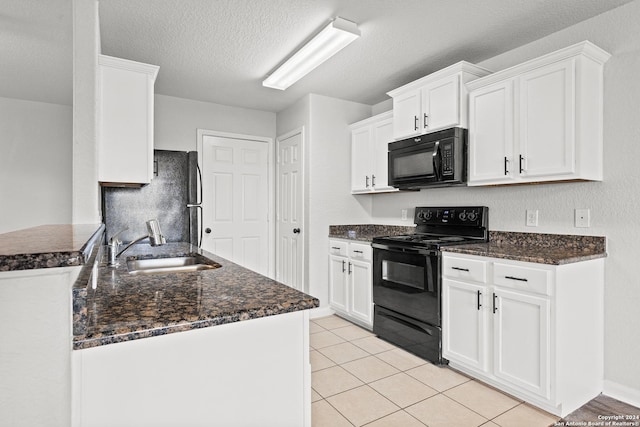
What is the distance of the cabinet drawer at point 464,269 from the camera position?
7.72 feet

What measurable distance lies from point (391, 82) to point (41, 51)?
2.81 meters

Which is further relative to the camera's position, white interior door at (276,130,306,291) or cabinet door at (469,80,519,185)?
white interior door at (276,130,306,291)

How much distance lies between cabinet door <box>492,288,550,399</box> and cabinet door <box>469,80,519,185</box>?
869mm

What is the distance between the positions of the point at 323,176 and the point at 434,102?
1492mm

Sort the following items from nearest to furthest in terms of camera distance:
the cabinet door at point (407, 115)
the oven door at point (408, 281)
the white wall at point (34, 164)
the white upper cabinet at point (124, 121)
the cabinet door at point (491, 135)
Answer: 1. the white wall at point (34, 164)
2. the white upper cabinet at point (124, 121)
3. the cabinet door at point (491, 135)
4. the oven door at point (408, 281)
5. the cabinet door at point (407, 115)

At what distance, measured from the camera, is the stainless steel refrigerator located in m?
3.14

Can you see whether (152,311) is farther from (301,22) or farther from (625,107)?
(625,107)

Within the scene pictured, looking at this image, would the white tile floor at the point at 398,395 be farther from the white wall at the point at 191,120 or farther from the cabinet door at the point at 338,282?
the white wall at the point at 191,120

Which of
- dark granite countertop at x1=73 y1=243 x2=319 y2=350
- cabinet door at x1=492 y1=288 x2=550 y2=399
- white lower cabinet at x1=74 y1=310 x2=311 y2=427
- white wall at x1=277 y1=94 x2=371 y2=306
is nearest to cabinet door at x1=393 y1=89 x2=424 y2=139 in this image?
white wall at x1=277 y1=94 x2=371 y2=306

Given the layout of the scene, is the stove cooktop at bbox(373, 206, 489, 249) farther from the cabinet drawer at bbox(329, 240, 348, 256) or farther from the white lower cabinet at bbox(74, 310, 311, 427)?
the white lower cabinet at bbox(74, 310, 311, 427)

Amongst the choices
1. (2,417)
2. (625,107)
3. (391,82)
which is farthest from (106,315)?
(391,82)

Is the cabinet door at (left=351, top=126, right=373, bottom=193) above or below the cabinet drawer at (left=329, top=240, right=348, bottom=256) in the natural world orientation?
above

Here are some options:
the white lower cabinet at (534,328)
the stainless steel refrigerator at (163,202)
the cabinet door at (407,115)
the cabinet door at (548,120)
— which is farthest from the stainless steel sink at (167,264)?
the cabinet door at (548,120)

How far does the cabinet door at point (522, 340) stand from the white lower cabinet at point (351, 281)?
1.31m
